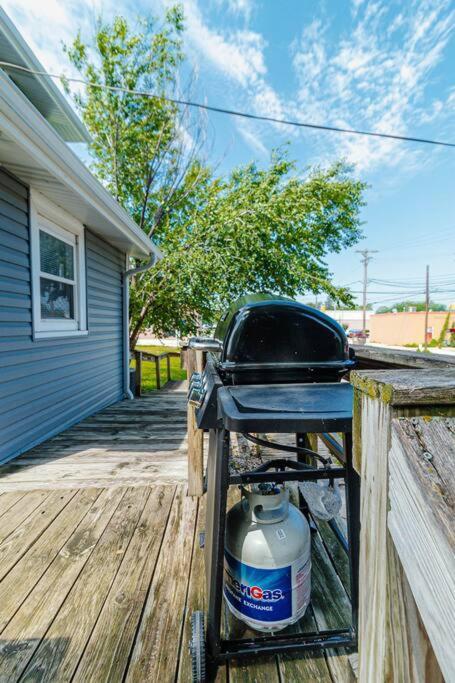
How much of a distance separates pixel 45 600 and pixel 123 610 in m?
0.34

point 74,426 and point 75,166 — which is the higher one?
point 75,166

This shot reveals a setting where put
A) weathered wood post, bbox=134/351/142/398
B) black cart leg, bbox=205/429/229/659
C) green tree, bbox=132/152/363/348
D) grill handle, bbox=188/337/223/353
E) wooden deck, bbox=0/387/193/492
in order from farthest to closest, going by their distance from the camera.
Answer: green tree, bbox=132/152/363/348
weathered wood post, bbox=134/351/142/398
wooden deck, bbox=0/387/193/492
grill handle, bbox=188/337/223/353
black cart leg, bbox=205/429/229/659

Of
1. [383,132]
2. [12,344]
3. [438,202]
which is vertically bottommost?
[12,344]

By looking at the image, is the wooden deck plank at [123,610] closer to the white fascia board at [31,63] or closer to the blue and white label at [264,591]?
the blue and white label at [264,591]

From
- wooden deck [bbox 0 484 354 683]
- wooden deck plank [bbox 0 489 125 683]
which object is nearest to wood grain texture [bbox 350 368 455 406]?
wooden deck [bbox 0 484 354 683]

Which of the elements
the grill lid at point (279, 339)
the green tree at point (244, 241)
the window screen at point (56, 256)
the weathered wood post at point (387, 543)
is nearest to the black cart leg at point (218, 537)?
the grill lid at point (279, 339)

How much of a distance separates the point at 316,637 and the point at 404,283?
169ft

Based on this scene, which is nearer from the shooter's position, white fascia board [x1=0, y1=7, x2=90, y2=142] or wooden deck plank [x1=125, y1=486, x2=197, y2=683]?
wooden deck plank [x1=125, y1=486, x2=197, y2=683]

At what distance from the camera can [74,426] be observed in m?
3.98

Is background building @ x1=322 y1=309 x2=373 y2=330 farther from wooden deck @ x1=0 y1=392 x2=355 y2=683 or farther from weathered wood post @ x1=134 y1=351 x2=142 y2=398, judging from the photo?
wooden deck @ x1=0 y1=392 x2=355 y2=683

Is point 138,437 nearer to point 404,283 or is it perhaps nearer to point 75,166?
point 75,166

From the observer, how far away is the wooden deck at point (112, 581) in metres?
1.11

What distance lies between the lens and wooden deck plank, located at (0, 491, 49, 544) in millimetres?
1847

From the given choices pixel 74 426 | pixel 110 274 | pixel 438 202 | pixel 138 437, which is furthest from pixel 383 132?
pixel 438 202
